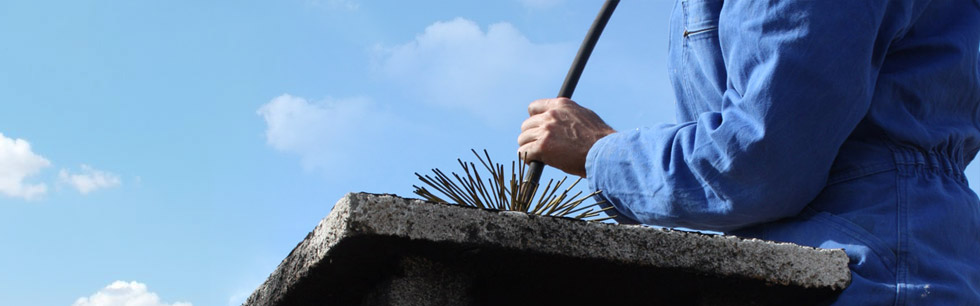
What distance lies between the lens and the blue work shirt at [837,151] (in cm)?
150

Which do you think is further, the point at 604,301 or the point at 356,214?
the point at 604,301

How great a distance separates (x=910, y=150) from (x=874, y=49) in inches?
6.4

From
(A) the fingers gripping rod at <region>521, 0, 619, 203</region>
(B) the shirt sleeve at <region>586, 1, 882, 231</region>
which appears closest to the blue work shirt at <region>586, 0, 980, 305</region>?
(B) the shirt sleeve at <region>586, 1, 882, 231</region>

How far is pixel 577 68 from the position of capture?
225 cm

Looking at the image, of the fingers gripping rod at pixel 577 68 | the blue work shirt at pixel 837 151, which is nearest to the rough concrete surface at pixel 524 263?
the blue work shirt at pixel 837 151

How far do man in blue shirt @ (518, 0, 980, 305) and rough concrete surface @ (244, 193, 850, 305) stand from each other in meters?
0.13

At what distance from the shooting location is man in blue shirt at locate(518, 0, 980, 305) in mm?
1504

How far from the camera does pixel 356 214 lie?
1.19m

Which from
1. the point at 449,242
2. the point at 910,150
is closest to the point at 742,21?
the point at 910,150

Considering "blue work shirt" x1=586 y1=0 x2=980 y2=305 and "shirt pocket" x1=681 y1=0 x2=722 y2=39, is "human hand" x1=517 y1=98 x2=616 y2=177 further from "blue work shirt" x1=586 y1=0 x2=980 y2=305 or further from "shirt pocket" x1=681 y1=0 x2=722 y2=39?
"shirt pocket" x1=681 y1=0 x2=722 y2=39

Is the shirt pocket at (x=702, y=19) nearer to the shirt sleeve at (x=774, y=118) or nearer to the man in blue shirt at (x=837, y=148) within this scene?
the man in blue shirt at (x=837, y=148)

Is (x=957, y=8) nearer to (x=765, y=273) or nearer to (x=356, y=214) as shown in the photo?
(x=765, y=273)

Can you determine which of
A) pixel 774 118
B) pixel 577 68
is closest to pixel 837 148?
pixel 774 118

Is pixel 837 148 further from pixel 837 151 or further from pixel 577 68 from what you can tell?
pixel 577 68
